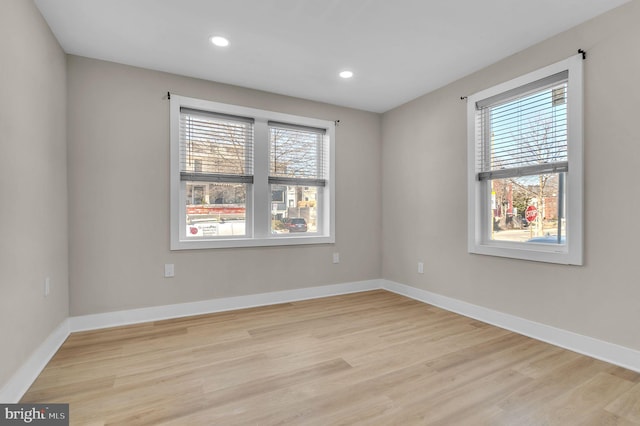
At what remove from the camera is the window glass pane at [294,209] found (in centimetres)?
401

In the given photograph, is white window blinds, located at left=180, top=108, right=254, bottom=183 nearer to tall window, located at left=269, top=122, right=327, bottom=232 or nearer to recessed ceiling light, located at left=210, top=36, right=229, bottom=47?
tall window, located at left=269, top=122, right=327, bottom=232

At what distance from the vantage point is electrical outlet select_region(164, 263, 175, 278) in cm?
331

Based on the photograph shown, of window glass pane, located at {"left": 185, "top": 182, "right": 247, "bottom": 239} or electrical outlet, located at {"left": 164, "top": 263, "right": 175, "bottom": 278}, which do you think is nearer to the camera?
Result: electrical outlet, located at {"left": 164, "top": 263, "right": 175, "bottom": 278}

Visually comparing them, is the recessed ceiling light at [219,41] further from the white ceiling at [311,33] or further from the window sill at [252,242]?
the window sill at [252,242]

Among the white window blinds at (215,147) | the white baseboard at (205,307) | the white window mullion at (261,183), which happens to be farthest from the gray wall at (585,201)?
the white window blinds at (215,147)

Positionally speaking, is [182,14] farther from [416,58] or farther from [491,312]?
[491,312]

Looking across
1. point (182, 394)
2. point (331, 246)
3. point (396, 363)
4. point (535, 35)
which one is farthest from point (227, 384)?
point (535, 35)

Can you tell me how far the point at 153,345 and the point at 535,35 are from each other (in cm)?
409

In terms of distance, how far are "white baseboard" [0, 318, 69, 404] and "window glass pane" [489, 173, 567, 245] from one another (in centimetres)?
390

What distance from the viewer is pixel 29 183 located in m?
2.11

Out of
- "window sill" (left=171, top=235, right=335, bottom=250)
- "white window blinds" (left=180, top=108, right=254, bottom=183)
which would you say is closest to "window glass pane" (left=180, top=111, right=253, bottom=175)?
"white window blinds" (left=180, top=108, right=254, bottom=183)

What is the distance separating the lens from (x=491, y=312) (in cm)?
316

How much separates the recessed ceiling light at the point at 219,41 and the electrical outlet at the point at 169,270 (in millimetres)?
2193

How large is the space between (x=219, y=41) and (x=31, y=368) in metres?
2.75
